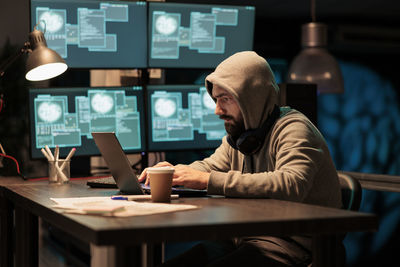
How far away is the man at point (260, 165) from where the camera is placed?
1697 millimetres

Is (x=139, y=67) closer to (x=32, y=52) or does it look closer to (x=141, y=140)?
(x=141, y=140)

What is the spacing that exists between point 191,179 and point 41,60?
1.08m

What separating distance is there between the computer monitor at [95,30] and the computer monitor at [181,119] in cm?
23

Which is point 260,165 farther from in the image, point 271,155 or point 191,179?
point 191,179

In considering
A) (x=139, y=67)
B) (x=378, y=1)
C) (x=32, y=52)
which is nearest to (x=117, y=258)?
(x=32, y=52)

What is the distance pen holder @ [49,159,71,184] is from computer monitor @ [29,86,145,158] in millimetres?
640

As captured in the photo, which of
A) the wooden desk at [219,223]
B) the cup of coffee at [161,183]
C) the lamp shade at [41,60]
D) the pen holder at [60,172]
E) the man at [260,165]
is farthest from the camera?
the lamp shade at [41,60]

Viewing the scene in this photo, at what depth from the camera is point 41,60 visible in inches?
98.0

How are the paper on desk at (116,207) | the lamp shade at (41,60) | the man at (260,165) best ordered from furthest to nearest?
1. the lamp shade at (41,60)
2. the man at (260,165)
3. the paper on desk at (116,207)

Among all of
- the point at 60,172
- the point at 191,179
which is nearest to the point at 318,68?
the point at 60,172

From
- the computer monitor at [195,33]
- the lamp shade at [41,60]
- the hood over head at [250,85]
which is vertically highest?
the computer monitor at [195,33]

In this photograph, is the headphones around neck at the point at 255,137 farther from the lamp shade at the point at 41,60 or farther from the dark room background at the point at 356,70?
the dark room background at the point at 356,70

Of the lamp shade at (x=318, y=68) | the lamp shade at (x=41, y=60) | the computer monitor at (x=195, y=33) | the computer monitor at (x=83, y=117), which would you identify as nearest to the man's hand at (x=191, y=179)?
the lamp shade at (x=41, y=60)

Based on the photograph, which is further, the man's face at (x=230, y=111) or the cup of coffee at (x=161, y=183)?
the man's face at (x=230, y=111)
